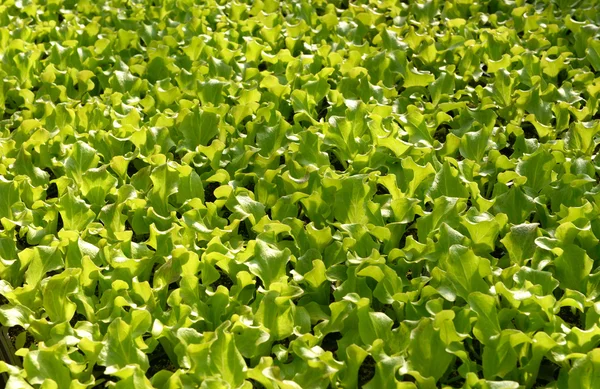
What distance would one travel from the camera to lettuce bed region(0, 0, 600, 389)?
1.92m

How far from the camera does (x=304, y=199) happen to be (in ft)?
7.88

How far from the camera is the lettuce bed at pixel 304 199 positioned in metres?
1.92

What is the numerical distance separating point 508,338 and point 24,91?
6.81ft

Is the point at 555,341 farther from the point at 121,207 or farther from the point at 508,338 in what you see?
the point at 121,207

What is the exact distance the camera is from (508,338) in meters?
1.87

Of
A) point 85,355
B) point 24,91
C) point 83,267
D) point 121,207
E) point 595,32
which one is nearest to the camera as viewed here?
point 85,355

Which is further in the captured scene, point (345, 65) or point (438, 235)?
point (345, 65)

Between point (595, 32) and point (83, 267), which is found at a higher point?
point (595, 32)

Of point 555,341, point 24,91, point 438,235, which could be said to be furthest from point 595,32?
point 24,91

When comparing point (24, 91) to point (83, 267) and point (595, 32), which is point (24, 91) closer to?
point (83, 267)

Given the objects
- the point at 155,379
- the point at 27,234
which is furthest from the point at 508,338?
the point at 27,234

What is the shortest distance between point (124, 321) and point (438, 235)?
840mm

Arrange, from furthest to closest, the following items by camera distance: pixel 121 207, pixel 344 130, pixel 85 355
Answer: pixel 344 130 → pixel 121 207 → pixel 85 355

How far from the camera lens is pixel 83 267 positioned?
7.13 feet
